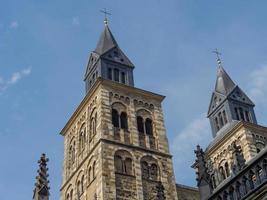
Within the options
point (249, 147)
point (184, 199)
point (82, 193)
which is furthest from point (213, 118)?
point (82, 193)

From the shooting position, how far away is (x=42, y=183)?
18641 millimetres

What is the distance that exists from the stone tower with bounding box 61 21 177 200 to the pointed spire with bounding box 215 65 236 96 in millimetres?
8190

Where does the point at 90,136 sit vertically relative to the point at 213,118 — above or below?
below

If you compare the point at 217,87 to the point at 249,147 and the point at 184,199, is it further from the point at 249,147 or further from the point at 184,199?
the point at 184,199

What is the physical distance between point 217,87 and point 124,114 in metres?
12.5

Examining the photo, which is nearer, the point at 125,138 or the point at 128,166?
the point at 128,166

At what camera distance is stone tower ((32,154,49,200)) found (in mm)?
18312

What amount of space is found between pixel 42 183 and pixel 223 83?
31337 mm

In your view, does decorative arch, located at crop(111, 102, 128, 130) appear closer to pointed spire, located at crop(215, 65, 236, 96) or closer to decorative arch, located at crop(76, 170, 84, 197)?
decorative arch, located at crop(76, 170, 84, 197)

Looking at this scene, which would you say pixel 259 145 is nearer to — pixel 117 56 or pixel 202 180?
pixel 117 56

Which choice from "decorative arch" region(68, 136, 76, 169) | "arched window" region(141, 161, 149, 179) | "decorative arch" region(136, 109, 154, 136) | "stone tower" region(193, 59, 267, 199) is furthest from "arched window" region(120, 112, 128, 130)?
"stone tower" region(193, 59, 267, 199)

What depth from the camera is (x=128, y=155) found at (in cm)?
3566

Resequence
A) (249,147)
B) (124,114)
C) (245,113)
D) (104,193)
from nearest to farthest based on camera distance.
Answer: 1. (104,193)
2. (124,114)
3. (249,147)
4. (245,113)

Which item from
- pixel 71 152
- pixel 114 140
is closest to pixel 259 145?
pixel 114 140
